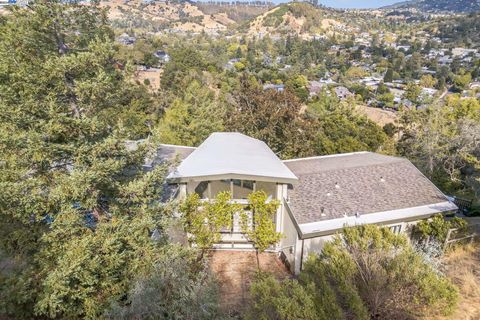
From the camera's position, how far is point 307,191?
14016 mm

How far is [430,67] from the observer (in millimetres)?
120625

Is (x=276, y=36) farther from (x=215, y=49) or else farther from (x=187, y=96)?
(x=187, y=96)

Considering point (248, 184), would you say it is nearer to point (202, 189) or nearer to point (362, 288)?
point (202, 189)

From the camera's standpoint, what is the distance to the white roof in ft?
41.2

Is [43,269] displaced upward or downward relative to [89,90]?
downward

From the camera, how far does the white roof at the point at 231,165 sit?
12547mm

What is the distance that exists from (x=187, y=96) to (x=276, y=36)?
181634 millimetres

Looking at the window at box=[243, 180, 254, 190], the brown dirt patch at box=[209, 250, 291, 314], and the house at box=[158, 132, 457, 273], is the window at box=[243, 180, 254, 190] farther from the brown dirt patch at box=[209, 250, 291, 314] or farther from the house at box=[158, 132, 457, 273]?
the brown dirt patch at box=[209, 250, 291, 314]

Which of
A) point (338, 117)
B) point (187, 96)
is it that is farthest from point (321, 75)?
point (187, 96)

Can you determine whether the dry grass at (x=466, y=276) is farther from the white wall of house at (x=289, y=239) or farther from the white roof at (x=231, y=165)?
the white roof at (x=231, y=165)

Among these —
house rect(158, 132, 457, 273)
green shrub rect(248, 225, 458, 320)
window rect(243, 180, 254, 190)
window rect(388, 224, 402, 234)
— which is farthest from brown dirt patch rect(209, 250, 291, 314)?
window rect(388, 224, 402, 234)

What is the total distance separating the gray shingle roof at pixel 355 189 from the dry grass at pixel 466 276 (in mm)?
2554

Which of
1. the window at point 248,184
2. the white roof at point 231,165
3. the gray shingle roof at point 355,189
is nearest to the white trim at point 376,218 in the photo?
the gray shingle roof at point 355,189

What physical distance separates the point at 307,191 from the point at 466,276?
6.23 metres
